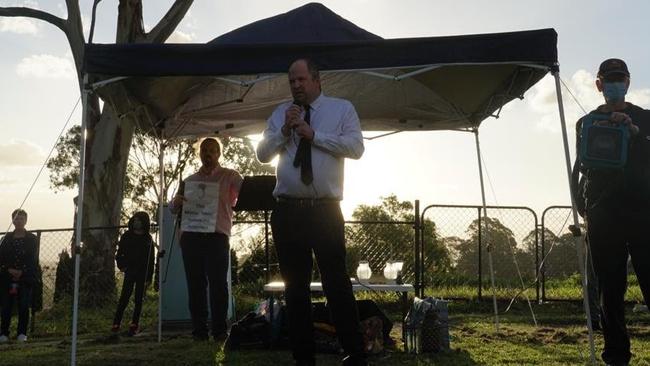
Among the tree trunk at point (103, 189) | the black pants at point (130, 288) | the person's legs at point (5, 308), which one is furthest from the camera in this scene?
the tree trunk at point (103, 189)

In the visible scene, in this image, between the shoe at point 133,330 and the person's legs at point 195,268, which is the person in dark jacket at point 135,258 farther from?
the person's legs at point 195,268

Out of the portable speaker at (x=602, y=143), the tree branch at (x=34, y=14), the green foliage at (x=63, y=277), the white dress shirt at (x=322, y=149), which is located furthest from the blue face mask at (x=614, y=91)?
the tree branch at (x=34, y=14)

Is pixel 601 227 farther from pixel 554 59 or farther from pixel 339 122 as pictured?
pixel 339 122

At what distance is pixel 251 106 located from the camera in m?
6.80

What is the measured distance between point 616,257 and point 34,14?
1136 cm

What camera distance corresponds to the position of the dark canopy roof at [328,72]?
4.33 meters

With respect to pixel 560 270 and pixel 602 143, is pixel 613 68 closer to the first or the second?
pixel 602 143

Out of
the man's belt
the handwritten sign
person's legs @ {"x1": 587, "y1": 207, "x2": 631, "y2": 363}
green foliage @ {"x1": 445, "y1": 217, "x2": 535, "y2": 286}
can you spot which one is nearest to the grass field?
person's legs @ {"x1": 587, "y1": 207, "x2": 631, "y2": 363}

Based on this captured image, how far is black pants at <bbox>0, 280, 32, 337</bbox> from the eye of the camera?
746cm

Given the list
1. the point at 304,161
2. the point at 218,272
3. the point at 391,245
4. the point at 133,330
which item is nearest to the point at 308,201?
the point at 304,161

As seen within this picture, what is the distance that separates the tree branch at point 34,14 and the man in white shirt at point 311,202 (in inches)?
387

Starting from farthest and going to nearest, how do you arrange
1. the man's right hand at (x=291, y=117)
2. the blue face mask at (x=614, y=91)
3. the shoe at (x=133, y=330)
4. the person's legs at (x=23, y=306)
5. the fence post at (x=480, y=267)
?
1. the fence post at (x=480, y=267)
2. the person's legs at (x=23, y=306)
3. the shoe at (x=133, y=330)
4. the blue face mask at (x=614, y=91)
5. the man's right hand at (x=291, y=117)

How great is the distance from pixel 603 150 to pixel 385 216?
50.7 feet

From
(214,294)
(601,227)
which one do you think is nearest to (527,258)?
(214,294)
